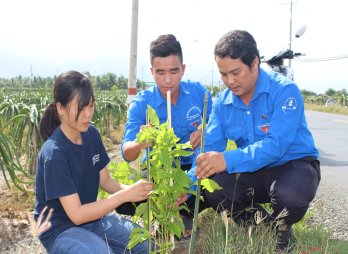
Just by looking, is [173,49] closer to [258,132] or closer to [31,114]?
[258,132]

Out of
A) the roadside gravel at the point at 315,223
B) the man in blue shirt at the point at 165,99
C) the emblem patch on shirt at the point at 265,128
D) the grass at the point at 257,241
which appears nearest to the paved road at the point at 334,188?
the roadside gravel at the point at 315,223

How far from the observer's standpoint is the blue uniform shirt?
2145mm

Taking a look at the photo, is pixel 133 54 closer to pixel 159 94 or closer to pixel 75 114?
pixel 159 94

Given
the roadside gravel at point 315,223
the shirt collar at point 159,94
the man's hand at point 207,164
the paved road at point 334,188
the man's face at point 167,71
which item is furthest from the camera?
the shirt collar at point 159,94

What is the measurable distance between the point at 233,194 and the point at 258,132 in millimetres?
381

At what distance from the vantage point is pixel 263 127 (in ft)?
7.74

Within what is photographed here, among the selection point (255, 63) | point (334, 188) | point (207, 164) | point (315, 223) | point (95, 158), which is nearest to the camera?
point (207, 164)

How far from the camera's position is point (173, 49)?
8.39ft

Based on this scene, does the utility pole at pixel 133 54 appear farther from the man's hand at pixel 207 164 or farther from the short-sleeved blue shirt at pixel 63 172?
the man's hand at pixel 207 164

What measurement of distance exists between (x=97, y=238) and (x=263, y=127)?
108 centimetres

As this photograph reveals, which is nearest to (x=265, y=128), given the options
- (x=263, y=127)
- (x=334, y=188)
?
(x=263, y=127)

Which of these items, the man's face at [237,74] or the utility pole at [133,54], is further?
the utility pole at [133,54]

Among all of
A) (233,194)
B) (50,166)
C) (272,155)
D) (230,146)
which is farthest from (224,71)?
(230,146)

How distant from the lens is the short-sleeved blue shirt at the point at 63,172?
1872 mm
